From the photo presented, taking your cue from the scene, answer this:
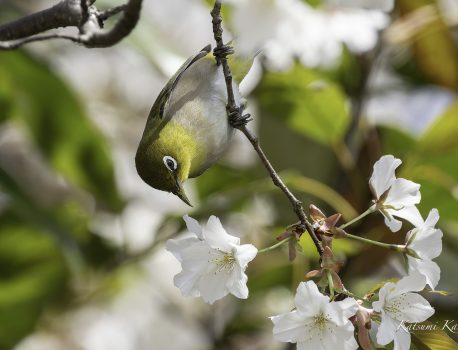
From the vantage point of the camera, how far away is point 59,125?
72.0 inches

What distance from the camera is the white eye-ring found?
1213 mm

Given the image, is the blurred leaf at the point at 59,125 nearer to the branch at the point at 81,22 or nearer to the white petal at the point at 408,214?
the branch at the point at 81,22

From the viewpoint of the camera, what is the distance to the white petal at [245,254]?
75 centimetres

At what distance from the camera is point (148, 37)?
1576mm

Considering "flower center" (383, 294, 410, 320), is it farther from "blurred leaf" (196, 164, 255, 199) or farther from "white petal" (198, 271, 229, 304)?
"blurred leaf" (196, 164, 255, 199)

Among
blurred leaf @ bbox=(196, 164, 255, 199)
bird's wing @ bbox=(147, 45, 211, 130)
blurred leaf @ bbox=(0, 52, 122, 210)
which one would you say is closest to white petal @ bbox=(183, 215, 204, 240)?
bird's wing @ bbox=(147, 45, 211, 130)

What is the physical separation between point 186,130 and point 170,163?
7cm

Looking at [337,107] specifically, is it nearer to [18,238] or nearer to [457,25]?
[457,25]

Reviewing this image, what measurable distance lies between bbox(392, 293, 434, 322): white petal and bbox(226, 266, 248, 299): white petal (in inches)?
5.5

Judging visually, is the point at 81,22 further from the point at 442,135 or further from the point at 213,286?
the point at 442,135

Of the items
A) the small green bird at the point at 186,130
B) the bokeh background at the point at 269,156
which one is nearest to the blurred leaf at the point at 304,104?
the bokeh background at the point at 269,156

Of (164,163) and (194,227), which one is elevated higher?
(194,227)

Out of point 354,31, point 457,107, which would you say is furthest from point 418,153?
point 354,31

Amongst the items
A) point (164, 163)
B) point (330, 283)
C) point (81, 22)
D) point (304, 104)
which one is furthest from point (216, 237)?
point (304, 104)
